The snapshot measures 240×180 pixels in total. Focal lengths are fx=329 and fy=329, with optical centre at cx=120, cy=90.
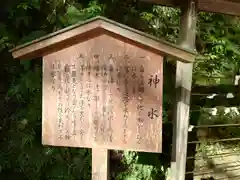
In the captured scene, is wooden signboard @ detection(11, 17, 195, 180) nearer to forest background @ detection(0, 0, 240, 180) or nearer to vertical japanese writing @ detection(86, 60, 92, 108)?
vertical japanese writing @ detection(86, 60, 92, 108)

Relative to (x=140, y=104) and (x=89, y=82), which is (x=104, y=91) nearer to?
(x=89, y=82)

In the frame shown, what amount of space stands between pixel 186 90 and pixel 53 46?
1.37 metres

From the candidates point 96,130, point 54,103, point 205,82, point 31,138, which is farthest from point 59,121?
point 205,82

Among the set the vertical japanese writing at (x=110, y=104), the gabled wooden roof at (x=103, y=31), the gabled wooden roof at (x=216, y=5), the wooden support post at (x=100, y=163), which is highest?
the gabled wooden roof at (x=216, y=5)

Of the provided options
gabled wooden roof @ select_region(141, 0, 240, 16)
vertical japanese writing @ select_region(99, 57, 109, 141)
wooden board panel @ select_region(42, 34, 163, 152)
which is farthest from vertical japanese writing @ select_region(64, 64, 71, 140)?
gabled wooden roof @ select_region(141, 0, 240, 16)

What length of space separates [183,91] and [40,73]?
222 centimetres

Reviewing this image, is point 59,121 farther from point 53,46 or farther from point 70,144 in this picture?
point 53,46

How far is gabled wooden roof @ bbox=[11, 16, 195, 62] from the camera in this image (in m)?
2.24

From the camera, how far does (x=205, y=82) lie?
502 cm

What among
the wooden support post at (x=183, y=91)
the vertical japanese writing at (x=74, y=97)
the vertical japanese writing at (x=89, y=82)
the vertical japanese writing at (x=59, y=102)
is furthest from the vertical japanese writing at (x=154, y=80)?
the wooden support post at (x=183, y=91)

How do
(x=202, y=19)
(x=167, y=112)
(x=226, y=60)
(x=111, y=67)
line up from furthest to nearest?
(x=202, y=19)
(x=226, y=60)
(x=167, y=112)
(x=111, y=67)

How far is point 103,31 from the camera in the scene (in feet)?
7.66

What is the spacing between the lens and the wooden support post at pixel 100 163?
2.47 metres

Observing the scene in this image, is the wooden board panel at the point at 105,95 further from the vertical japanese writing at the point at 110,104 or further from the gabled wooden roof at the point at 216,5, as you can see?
the gabled wooden roof at the point at 216,5
